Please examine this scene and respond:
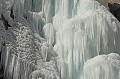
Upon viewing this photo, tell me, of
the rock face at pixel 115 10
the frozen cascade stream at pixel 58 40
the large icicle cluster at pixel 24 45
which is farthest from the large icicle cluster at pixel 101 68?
the rock face at pixel 115 10

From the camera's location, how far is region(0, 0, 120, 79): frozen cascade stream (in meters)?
16.0

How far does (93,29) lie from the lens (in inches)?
689

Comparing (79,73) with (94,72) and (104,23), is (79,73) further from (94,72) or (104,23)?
(104,23)

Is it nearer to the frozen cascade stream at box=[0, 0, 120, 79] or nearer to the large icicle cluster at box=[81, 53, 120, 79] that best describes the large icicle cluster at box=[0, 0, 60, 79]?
the frozen cascade stream at box=[0, 0, 120, 79]

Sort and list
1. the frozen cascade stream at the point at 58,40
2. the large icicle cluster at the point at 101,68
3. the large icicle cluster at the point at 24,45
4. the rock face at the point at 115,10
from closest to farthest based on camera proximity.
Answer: the large icicle cluster at the point at 24,45 < the frozen cascade stream at the point at 58,40 < the large icicle cluster at the point at 101,68 < the rock face at the point at 115,10

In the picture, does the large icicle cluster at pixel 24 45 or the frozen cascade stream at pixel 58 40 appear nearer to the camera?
the large icicle cluster at pixel 24 45

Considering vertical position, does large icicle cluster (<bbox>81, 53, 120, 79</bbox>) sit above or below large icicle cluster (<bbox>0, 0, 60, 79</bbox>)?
below

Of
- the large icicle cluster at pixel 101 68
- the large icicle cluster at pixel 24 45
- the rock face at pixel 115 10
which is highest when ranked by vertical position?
the rock face at pixel 115 10

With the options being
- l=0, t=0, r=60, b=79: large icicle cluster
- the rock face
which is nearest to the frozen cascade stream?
l=0, t=0, r=60, b=79: large icicle cluster

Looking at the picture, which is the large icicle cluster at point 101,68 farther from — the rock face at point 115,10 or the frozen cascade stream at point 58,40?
the rock face at point 115,10

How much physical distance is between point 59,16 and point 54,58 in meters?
2.57

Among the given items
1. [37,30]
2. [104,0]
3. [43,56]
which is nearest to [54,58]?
[43,56]

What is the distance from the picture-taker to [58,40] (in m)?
17.7

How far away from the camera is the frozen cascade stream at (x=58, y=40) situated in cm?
1599
